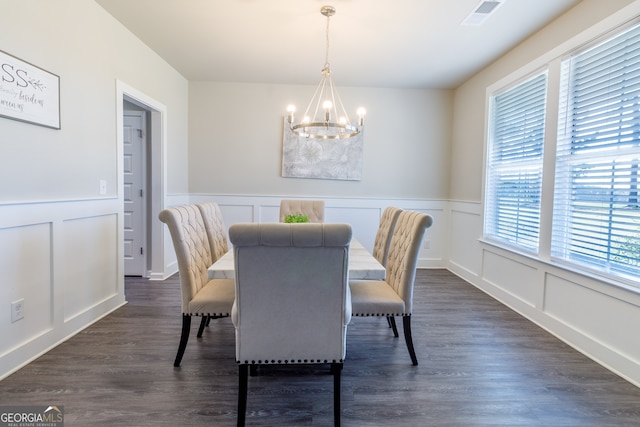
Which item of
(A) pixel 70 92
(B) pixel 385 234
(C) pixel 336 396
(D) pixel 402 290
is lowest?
(C) pixel 336 396

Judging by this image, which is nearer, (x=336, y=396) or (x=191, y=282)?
(x=336, y=396)

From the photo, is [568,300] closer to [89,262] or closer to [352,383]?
[352,383]

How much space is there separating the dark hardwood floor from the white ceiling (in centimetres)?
256

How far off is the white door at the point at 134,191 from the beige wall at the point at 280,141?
0.79m

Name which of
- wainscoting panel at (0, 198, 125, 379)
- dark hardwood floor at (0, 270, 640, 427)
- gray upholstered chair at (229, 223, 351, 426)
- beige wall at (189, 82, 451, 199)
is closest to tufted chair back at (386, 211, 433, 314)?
dark hardwood floor at (0, 270, 640, 427)

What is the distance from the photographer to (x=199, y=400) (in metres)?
1.78

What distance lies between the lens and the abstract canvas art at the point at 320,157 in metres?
4.63

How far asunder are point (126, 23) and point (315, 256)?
2992mm

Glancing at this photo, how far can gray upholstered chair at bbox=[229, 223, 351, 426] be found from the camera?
1.33 m

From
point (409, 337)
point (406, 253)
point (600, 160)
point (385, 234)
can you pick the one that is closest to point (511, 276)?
point (600, 160)

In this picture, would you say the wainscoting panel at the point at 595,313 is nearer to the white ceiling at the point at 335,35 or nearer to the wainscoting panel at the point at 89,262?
the white ceiling at the point at 335,35

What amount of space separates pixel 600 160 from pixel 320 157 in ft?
10.00

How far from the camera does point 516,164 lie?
131 inches

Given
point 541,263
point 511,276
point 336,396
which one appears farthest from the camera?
point 511,276
